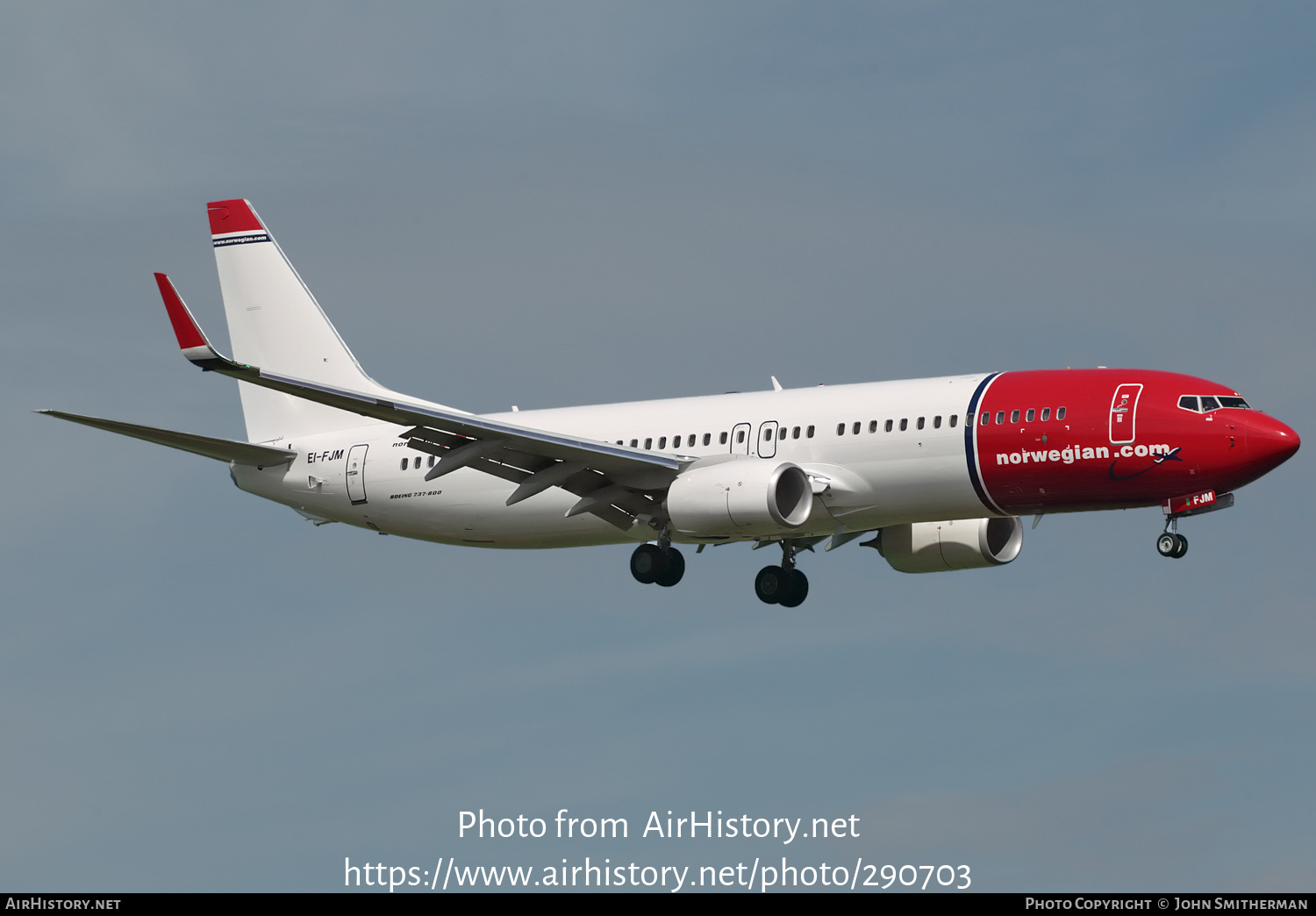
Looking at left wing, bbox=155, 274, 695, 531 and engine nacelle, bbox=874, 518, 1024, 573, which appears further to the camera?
engine nacelle, bbox=874, 518, 1024, 573

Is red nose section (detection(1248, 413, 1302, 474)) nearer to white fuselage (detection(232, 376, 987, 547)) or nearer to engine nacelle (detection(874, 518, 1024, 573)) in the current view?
white fuselage (detection(232, 376, 987, 547))

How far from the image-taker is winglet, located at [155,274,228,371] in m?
36.0

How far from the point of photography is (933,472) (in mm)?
39969

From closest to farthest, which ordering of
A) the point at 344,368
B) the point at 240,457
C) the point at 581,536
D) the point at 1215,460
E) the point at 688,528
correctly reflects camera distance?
the point at 1215,460 → the point at 688,528 → the point at 581,536 → the point at 240,457 → the point at 344,368

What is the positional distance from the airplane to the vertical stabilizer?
5.46 ft

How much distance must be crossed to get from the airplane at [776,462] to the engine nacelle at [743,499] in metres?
0.04

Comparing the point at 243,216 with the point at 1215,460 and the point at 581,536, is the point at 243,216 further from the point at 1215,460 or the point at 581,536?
the point at 1215,460

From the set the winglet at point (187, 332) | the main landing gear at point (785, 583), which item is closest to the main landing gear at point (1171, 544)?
the main landing gear at point (785, 583)

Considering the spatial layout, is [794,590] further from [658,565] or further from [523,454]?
[523,454]

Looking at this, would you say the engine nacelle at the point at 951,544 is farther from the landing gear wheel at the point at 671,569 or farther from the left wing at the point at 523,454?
the left wing at the point at 523,454

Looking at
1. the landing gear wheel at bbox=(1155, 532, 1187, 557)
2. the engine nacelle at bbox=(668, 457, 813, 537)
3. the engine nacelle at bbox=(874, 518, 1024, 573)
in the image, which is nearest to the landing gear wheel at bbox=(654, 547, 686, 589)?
the engine nacelle at bbox=(668, 457, 813, 537)

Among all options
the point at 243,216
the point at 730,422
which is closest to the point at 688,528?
the point at 730,422

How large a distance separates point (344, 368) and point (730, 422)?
14205mm

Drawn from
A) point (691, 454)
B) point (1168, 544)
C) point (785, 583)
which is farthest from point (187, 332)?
point (1168, 544)
